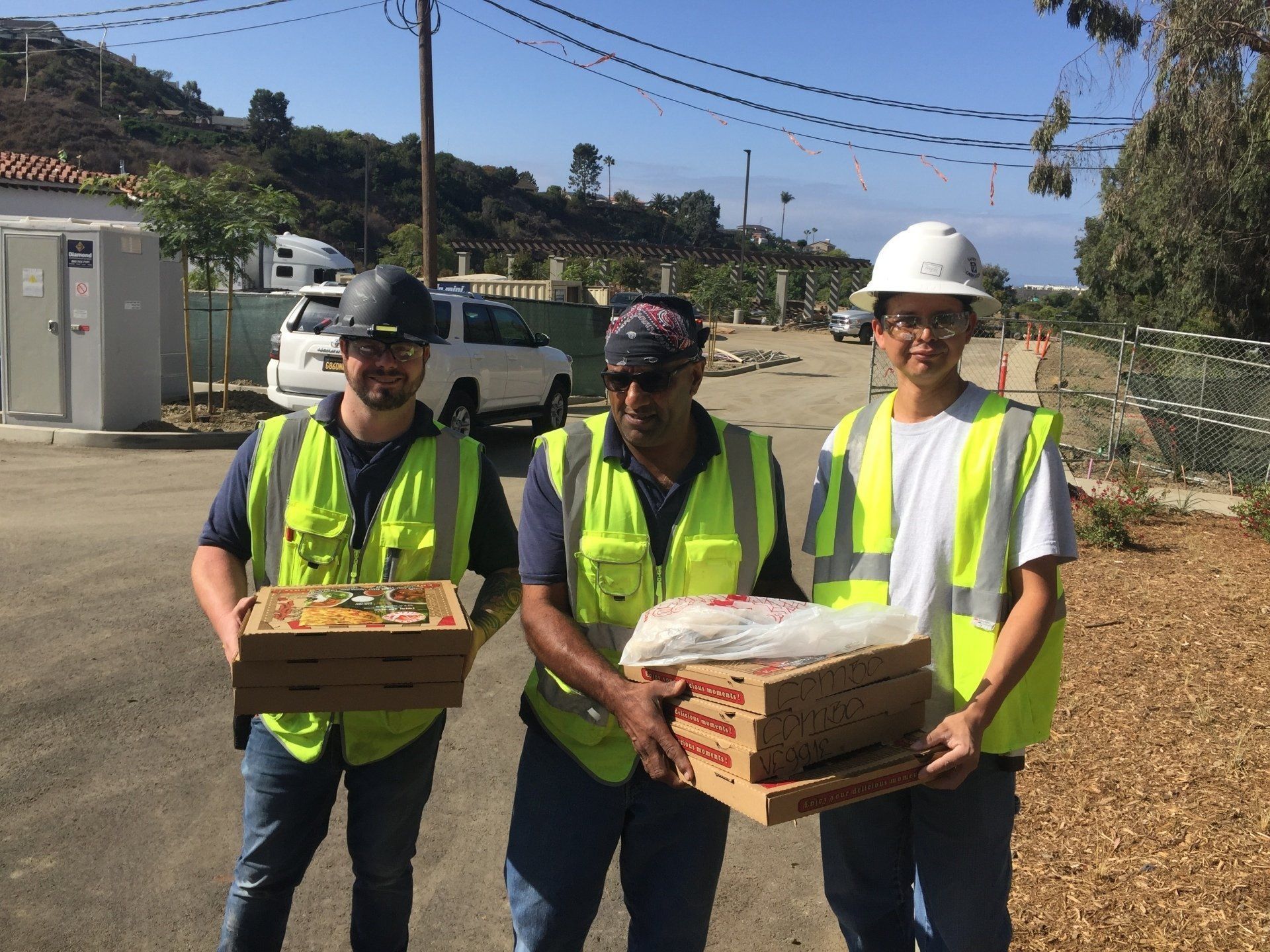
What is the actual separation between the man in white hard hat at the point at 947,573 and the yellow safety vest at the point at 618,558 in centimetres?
28

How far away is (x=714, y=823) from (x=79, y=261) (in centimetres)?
1336

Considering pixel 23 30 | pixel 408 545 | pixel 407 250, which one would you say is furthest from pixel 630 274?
pixel 23 30

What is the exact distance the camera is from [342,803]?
4465 millimetres

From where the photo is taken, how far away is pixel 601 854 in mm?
2561

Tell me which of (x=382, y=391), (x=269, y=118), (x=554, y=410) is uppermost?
(x=269, y=118)

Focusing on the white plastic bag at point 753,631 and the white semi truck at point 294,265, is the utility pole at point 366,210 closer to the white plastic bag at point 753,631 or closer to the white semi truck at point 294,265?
the white semi truck at point 294,265

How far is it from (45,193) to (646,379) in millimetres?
37940

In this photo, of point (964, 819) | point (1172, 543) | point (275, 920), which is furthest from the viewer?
point (1172, 543)

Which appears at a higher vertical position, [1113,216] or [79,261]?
[1113,216]

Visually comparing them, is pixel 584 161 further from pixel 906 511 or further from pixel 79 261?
pixel 906 511

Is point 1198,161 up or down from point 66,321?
up

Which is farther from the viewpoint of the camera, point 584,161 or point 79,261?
point 584,161

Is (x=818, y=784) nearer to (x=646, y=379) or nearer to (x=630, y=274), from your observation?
(x=646, y=379)

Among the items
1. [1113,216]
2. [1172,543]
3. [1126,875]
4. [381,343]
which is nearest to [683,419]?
[381,343]
